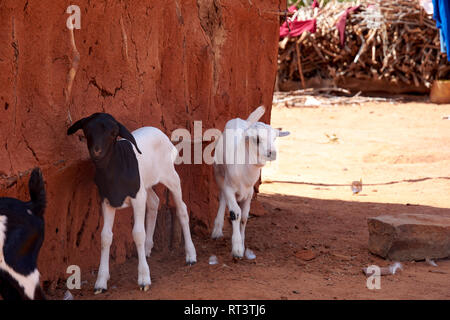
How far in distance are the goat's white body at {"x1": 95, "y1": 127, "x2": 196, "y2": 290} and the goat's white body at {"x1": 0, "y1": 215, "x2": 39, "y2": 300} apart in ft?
3.56

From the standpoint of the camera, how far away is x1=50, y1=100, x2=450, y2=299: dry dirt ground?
5074mm

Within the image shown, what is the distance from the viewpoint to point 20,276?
3.86m

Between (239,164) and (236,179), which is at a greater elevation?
(239,164)

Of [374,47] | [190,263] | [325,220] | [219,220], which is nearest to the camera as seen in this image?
[190,263]

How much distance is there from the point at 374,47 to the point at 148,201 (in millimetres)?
15398

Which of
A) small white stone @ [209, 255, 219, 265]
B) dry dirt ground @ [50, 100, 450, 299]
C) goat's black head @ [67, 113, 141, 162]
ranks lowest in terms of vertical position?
dry dirt ground @ [50, 100, 450, 299]

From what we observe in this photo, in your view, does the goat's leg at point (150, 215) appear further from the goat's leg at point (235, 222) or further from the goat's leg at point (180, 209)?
the goat's leg at point (235, 222)

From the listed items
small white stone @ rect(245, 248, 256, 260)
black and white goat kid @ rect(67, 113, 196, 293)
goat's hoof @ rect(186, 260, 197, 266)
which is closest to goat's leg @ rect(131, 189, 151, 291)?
black and white goat kid @ rect(67, 113, 196, 293)

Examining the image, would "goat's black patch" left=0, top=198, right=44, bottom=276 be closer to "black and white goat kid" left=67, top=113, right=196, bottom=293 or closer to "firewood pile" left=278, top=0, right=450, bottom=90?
"black and white goat kid" left=67, top=113, right=196, bottom=293

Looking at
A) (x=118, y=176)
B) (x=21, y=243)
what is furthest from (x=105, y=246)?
(x=21, y=243)

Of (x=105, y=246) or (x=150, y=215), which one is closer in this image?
(x=105, y=246)

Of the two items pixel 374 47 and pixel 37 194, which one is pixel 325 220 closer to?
pixel 37 194

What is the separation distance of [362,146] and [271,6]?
6207 millimetres

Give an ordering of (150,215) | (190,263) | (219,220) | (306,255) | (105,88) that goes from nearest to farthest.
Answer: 1. (105,88)
2. (190,263)
3. (150,215)
4. (306,255)
5. (219,220)
